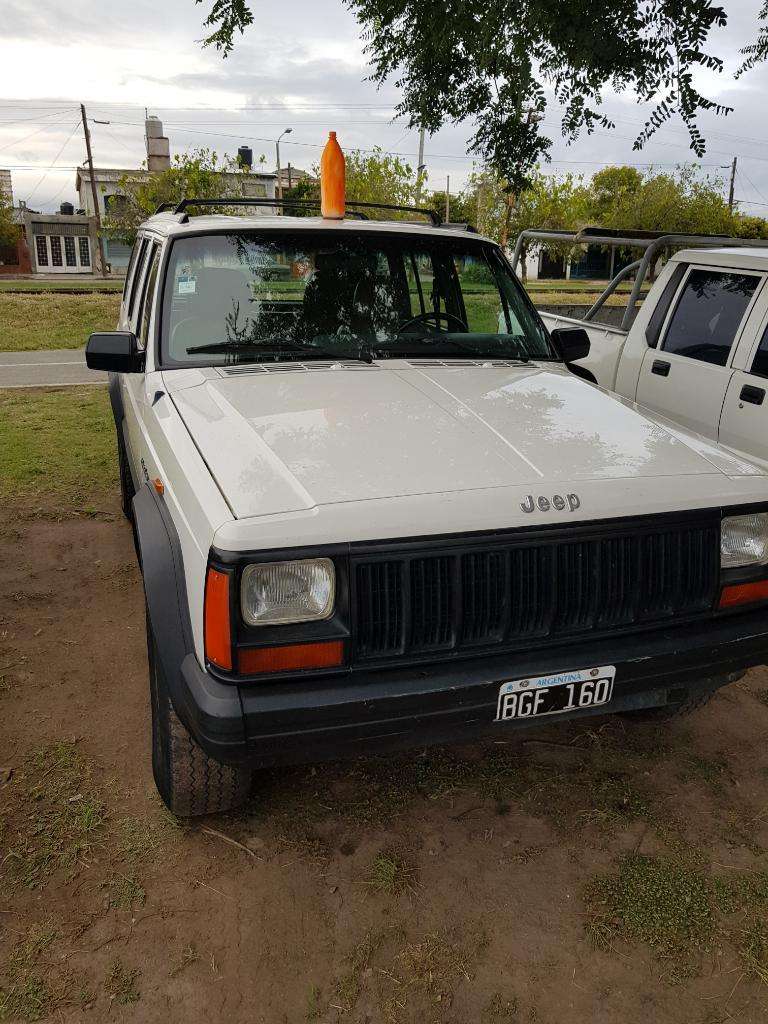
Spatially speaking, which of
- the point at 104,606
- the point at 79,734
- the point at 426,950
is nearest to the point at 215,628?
the point at 426,950

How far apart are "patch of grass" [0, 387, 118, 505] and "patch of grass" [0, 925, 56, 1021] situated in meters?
4.13

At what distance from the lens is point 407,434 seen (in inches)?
105

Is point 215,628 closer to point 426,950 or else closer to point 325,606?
point 325,606

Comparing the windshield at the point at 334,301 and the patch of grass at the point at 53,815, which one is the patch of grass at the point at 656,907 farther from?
the windshield at the point at 334,301

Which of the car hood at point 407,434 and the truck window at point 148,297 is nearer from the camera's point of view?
the car hood at point 407,434

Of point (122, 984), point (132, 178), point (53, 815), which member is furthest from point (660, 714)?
point (132, 178)

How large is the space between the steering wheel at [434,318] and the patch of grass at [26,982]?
2663mm

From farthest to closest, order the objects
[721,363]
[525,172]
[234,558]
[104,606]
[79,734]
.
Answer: [525,172] → [721,363] → [104,606] → [79,734] → [234,558]

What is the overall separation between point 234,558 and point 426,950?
1296mm

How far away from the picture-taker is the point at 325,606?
222 centimetres

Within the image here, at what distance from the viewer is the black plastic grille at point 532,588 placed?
224 centimetres

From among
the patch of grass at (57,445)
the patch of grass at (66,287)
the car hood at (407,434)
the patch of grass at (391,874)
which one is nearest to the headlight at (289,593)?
the car hood at (407,434)

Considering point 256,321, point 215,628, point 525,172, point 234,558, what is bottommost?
point 215,628

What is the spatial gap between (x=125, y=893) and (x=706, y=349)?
4.44m
